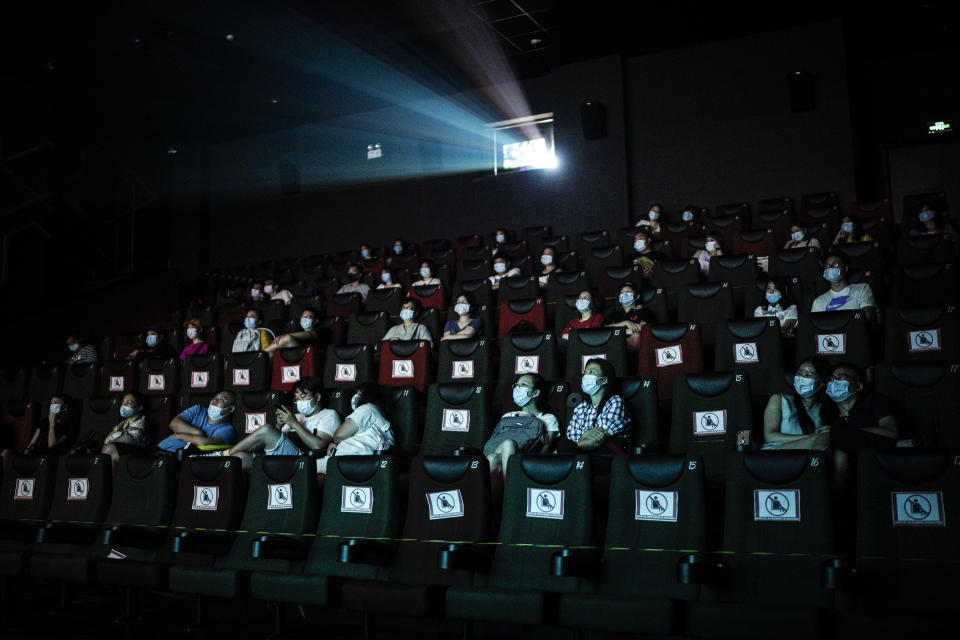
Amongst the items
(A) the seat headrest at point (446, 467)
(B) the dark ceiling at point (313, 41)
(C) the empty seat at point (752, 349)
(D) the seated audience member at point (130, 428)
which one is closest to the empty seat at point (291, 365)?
(D) the seated audience member at point (130, 428)

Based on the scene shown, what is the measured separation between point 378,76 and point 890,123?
20.0ft

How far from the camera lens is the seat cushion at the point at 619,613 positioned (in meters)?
2.42

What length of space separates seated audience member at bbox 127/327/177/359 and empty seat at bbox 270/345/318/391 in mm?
1337

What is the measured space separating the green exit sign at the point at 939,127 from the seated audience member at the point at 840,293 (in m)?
5.57

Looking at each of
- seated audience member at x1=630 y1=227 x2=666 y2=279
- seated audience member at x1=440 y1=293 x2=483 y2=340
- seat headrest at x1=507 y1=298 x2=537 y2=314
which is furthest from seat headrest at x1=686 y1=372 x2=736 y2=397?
seated audience member at x1=630 y1=227 x2=666 y2=279

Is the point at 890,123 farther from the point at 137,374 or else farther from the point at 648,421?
the point at 137,374

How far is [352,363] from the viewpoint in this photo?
5.12 meters

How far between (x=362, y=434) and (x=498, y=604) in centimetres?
165

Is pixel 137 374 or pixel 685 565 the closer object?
pixel 685 565

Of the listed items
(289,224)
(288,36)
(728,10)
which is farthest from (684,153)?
(289,224)

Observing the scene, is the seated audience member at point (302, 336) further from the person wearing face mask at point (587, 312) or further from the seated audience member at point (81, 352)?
the seated audience member at point (81, 352)

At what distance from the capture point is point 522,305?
5.55 meters

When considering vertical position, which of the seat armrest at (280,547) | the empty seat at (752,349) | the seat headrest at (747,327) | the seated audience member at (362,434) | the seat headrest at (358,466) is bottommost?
the seat armrest at (280,547)

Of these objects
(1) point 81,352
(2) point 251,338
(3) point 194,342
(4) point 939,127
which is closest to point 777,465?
(2) point 251,338
